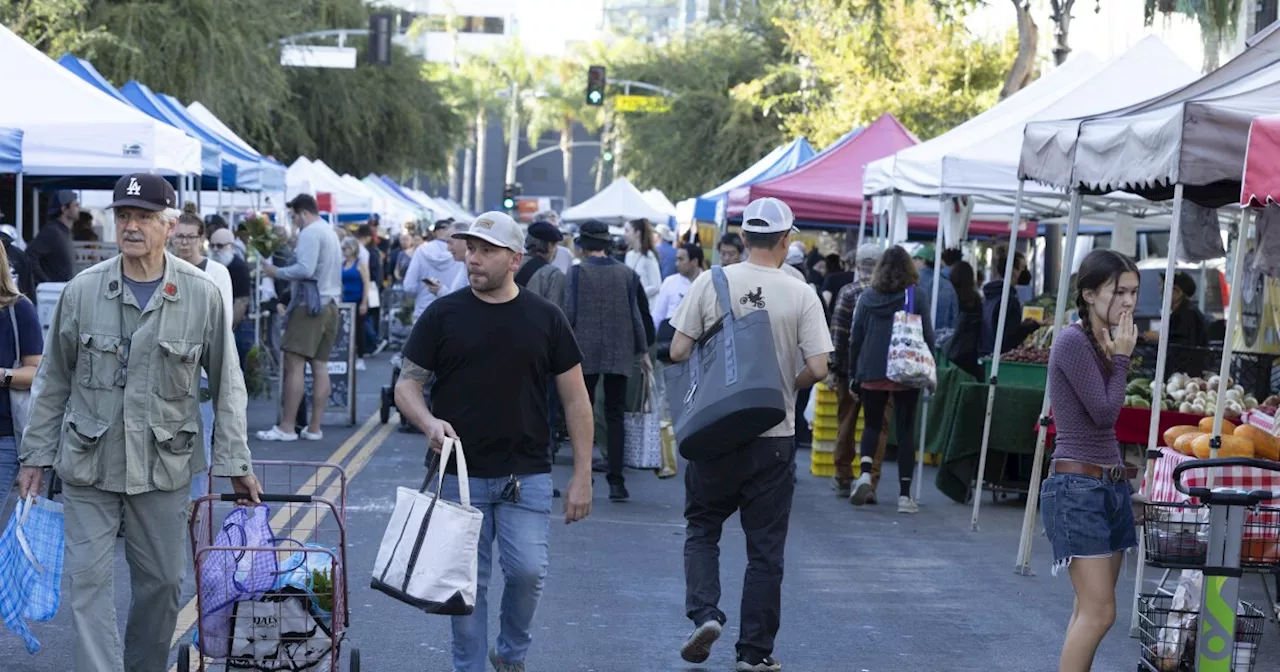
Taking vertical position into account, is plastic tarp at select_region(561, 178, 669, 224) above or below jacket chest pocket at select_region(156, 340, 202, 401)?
below

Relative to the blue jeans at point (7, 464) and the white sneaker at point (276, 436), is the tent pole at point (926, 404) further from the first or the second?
the blue jeans at point (7, 464)

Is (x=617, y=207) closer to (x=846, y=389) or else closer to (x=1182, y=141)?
(x=846, y=389)

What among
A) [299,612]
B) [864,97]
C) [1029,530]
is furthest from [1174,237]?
[864,97]

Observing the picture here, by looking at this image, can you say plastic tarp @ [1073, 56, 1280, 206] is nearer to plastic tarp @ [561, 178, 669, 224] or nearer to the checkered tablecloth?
the checkered tablecloth

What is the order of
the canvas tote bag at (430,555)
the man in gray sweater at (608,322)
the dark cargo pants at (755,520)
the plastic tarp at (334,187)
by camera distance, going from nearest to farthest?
1. the canvas tote bag at (430,555)
2. the dark cargo pants at (755,520)
3. the man in gray sweater at (608,322)
4. the plastic tarp at (334,187)

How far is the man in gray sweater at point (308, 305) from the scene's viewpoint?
1483 cm

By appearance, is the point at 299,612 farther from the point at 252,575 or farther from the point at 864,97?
the point at 864,97

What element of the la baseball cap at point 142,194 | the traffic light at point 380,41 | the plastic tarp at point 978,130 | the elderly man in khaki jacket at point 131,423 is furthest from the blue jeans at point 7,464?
the traffic light at point 380,41

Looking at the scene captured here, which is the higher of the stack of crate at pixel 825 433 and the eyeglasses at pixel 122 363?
the eyeglasses at pixel 122 363

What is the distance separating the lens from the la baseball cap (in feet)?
18.8

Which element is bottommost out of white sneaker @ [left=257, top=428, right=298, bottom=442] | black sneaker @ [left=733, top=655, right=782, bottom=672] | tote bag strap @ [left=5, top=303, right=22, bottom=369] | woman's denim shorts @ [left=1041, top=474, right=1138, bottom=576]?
white sneaker @ [left=257, top=428, right=298, bottom=442]

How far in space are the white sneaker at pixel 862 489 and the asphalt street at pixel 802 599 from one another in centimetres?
15

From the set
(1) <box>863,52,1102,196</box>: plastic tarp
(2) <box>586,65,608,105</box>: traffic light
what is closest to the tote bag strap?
(1) <box>863,52,1102,196</box>: plastic tarp

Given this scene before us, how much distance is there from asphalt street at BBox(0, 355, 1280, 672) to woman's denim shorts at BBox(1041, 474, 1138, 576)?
1.58 m
